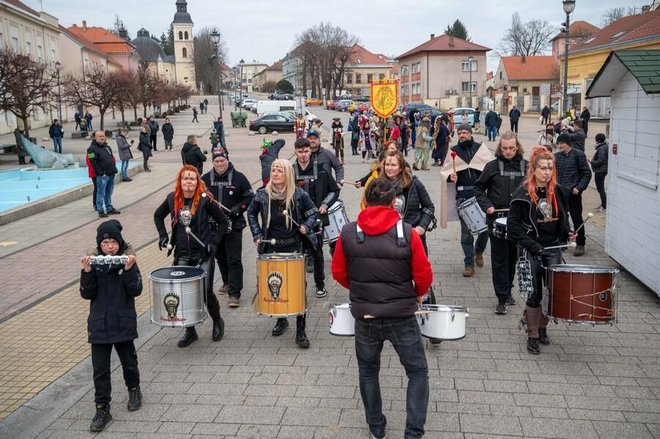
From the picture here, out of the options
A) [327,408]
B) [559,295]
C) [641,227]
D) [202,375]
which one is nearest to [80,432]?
[202,375]

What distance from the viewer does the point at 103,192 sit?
578 inches

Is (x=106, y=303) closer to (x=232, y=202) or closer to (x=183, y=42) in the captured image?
(x=232, y=202)

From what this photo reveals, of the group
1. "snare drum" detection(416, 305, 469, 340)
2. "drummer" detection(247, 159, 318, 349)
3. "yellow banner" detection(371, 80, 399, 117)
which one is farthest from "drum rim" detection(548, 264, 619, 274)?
"yellow banner" detection(371, 80, 399, 117)

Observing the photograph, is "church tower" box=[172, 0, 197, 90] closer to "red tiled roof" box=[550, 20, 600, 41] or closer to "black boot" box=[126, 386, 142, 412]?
"red tiled roof" box=[550, 20, 600, 41]

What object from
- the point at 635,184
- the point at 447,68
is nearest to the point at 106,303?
the point at 635,184

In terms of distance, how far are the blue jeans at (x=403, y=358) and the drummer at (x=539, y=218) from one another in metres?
2.06

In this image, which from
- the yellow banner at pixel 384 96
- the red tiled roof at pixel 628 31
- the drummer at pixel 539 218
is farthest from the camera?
the red tiled roof at pixel 628 31

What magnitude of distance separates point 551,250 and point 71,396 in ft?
14.4

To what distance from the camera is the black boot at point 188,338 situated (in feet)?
21.9

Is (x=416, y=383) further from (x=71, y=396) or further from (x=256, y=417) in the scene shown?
(x=71, y=396)

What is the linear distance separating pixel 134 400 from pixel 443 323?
2572mm

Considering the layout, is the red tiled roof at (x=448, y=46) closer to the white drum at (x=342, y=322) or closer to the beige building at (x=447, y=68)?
the beige building at (x=447, y=68)

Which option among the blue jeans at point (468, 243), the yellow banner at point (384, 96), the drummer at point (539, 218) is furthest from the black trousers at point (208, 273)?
the yellow banner at point (384, 96)

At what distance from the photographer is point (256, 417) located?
16.5ft
